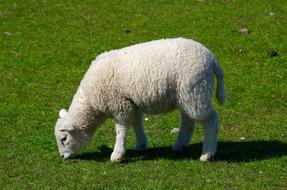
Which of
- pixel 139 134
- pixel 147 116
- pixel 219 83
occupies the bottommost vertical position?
pixel 147 116

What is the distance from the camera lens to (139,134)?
1098cm

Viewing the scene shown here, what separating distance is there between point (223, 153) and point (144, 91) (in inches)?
71.7

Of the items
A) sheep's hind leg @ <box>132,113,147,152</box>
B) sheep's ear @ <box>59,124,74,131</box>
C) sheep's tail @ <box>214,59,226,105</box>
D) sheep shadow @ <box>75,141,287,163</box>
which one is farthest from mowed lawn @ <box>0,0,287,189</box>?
sheep's tail @ <box>214,59,226,105</box>

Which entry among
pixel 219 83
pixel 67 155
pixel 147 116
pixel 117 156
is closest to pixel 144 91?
pixel 117 156

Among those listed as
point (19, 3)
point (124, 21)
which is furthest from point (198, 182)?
point (19, 3)

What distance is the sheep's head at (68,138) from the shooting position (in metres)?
10.5

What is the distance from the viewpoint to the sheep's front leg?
10.4 meters

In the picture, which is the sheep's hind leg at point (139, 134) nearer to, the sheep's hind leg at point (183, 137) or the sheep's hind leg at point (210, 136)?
the sheep's hind leg at point (183, 137)

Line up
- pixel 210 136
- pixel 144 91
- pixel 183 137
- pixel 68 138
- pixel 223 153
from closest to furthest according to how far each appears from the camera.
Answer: pixel 144 91 < pixel 210 136 < pixel 68 138 < pixel 223 153 < pixel 183 137

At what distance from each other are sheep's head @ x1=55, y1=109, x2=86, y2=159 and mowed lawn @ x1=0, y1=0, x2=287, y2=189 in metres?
0.16

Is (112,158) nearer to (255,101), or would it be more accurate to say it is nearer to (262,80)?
(255,101)

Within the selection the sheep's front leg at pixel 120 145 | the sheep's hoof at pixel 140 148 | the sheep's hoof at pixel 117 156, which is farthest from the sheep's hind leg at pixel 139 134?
the sheep's hoof at pixel 117 156

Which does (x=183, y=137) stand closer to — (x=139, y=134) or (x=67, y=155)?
(x=139, y=134)

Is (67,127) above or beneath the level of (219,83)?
beneath
